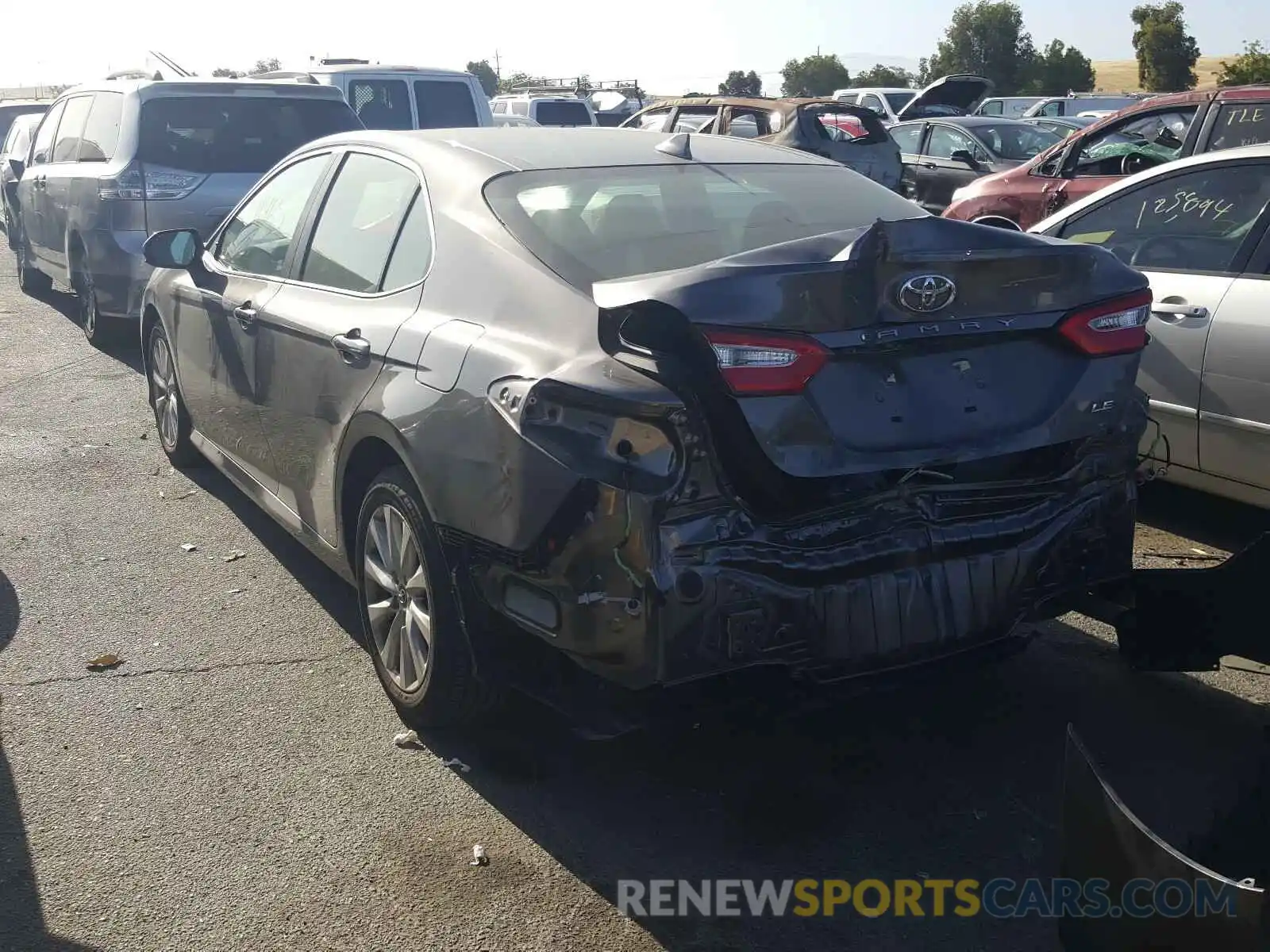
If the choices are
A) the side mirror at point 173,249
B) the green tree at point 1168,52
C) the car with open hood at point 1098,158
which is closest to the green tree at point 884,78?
the green tree at point 1168,52

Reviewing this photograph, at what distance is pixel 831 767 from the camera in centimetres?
370

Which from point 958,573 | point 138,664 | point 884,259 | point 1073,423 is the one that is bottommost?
point 138,664

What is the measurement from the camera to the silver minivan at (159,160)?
29.7ft

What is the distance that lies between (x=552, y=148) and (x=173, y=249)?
2.12 meters

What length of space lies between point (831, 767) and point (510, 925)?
1.09 m

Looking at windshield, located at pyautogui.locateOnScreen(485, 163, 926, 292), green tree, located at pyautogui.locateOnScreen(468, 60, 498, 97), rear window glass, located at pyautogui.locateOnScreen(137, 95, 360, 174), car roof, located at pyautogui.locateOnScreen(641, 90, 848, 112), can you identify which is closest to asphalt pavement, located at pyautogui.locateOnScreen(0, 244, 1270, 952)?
windshield, located at pyautogui.locateOnScreen(485, 163, 926, 292)

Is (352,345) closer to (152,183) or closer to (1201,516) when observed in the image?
(1201,516)

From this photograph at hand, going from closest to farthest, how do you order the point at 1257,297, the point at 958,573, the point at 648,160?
the point at 958,573 < the point at 648,160 < the point at 1257,297

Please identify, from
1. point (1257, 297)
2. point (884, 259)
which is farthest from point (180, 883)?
point (1257, 297)

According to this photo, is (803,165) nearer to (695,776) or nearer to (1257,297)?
(1257,297)

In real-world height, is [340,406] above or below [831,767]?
above

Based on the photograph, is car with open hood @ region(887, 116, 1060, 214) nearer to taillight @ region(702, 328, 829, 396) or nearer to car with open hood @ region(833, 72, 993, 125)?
car with open hood @ region(833, 72, 993, 125)

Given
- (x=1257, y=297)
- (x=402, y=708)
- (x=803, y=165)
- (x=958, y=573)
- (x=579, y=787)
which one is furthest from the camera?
(x=1257, y=297)

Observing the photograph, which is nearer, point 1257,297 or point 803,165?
point 803,165
